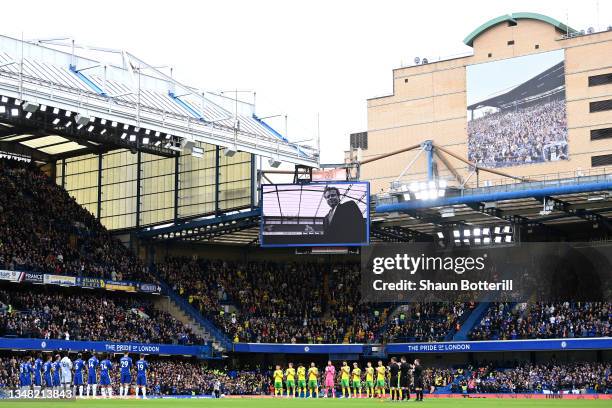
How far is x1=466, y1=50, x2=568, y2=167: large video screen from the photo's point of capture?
253 feet

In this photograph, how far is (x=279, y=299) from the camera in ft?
249

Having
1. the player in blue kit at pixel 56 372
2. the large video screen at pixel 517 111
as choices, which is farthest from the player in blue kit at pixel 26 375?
the large video screen at pixel 517 111

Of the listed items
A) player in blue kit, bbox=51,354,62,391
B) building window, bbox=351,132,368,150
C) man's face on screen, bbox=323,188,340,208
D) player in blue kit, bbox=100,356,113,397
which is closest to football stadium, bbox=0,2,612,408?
man's face on screen, bbox=323,188,340,208

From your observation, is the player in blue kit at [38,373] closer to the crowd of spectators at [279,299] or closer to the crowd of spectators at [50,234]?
the crowd of spectators at [50,234]

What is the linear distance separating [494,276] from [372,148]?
62.8ft

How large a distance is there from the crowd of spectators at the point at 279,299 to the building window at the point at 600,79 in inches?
843

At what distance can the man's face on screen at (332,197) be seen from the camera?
213ft

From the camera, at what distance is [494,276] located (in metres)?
69.4

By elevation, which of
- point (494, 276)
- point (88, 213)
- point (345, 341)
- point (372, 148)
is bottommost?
point (345, 341)

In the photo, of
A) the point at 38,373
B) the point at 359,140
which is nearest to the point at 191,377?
the point at 38,373

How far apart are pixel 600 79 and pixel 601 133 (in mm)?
3825

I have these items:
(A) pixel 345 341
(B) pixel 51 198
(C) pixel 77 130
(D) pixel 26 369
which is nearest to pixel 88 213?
(B) pixel 51 198

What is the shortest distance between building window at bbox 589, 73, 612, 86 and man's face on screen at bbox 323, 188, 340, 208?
73.6ft

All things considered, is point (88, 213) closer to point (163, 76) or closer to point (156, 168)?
point (156, 168)
